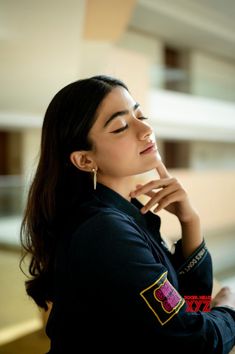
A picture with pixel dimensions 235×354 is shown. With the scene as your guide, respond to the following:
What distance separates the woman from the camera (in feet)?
2.98

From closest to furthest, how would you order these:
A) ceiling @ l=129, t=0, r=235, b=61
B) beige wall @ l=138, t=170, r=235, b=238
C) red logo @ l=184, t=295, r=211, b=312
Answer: red logo @ l=184, t=295, r=211, b=312, beige wall @ l=138, t=170, r=235, b=238, ceiling @ l=129, t=0, r=235, b=61

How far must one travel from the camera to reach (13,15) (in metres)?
3.42

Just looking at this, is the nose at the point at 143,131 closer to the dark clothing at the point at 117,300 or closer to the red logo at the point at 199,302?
the dark clothing at the point at 117,300

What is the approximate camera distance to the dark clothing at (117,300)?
90 centimetres

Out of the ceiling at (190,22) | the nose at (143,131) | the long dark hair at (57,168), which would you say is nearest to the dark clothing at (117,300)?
the long dark hair at (57,168)

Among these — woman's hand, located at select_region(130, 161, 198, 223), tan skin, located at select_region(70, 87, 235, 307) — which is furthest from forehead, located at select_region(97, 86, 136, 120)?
woman's hand, located at select_region(130, 161, 198, 223)

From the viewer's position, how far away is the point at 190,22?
1020cm

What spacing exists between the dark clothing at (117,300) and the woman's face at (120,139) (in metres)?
0.15

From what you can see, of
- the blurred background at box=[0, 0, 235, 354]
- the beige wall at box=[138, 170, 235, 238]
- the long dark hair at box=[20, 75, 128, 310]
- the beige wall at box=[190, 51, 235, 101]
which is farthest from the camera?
the beige wall at box=[190, 51, 235, 101]

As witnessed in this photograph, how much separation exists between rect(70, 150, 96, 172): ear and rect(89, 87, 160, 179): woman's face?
0.02m

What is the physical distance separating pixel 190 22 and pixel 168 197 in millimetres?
10055

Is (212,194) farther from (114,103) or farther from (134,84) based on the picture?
(114,103)

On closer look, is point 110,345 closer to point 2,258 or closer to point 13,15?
point 13,15

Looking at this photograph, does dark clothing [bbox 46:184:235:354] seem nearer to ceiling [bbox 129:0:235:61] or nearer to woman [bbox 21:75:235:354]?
woman [bbox 21:75:235:354]
